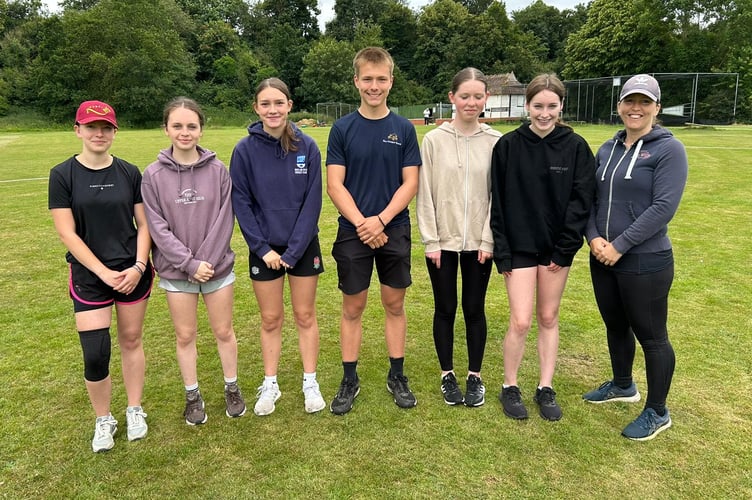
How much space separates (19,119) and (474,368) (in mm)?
57928

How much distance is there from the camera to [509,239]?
11.1ft

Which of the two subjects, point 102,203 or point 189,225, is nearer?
point 102,203

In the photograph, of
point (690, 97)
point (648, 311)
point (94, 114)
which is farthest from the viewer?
point (690, 97)

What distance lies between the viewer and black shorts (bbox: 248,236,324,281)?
11.4 ft

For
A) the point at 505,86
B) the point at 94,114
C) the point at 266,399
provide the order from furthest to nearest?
the point at 505,86 → the point at 266,399 → the point at 94,114

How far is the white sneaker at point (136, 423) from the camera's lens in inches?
130

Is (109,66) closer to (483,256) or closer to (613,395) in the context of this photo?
(483,256)

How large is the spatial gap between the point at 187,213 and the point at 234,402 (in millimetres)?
1329

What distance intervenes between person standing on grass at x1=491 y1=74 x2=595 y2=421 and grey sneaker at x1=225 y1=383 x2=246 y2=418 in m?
1.82

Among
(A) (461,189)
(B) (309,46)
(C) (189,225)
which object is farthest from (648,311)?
(B) (309,46)

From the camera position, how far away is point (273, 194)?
11.2 ft

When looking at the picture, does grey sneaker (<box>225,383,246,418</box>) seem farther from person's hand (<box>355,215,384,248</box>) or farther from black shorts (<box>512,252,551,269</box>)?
black shorts (<box>512,252,551,269</box>)

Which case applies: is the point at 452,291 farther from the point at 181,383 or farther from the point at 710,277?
the point at 710,277

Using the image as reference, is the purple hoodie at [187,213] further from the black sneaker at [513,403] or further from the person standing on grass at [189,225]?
the black sneaker at [513,403]
